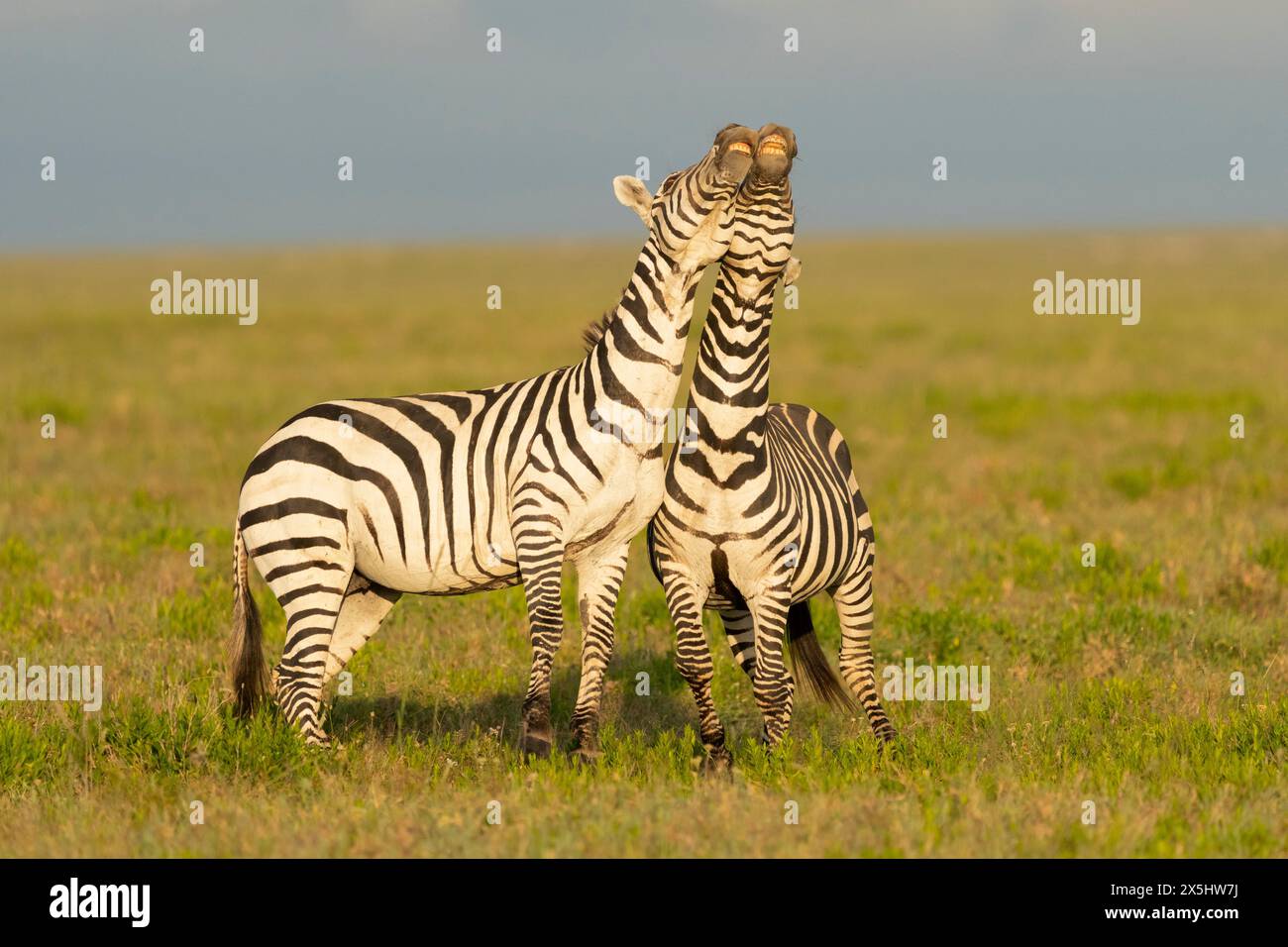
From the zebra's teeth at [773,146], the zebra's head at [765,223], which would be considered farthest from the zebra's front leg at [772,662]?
the zebra's teeth at [773,146]

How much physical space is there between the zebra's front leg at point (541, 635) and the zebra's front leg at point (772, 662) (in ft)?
3.00

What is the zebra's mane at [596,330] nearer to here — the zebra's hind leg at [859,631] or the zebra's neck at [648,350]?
the zebra's neck at [648,350]

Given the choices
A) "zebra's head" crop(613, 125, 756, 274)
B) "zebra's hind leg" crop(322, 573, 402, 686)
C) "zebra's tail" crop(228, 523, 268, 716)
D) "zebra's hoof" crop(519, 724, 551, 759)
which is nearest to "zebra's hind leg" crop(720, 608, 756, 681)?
"zebra's hoof" crop(519, 724, 551, 759)

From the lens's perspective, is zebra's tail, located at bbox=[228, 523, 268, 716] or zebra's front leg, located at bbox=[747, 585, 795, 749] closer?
zebra's front leg, located at bbox=[747, 585, 795, 749]

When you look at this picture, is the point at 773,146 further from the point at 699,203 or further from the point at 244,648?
the point at 244,648

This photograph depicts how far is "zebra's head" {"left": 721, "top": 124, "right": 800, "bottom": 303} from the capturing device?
5.71 meters

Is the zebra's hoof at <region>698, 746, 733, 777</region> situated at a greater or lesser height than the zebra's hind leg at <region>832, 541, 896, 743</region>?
lesser

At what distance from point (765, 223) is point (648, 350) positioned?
772 millimetres

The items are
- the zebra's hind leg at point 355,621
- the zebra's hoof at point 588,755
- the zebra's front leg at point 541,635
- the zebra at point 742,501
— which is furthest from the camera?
the zebra's hind leg at point 355,621

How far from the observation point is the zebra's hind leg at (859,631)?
24.1 ft

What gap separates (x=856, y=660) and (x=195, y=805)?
343 centimetres

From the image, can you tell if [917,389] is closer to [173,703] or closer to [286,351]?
[286,351]

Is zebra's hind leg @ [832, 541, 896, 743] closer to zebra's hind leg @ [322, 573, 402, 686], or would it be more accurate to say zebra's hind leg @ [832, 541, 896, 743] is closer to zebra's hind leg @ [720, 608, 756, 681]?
zebra's hind leg @ [720, 608, 756, 681]

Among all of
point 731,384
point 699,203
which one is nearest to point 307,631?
point 731,384
